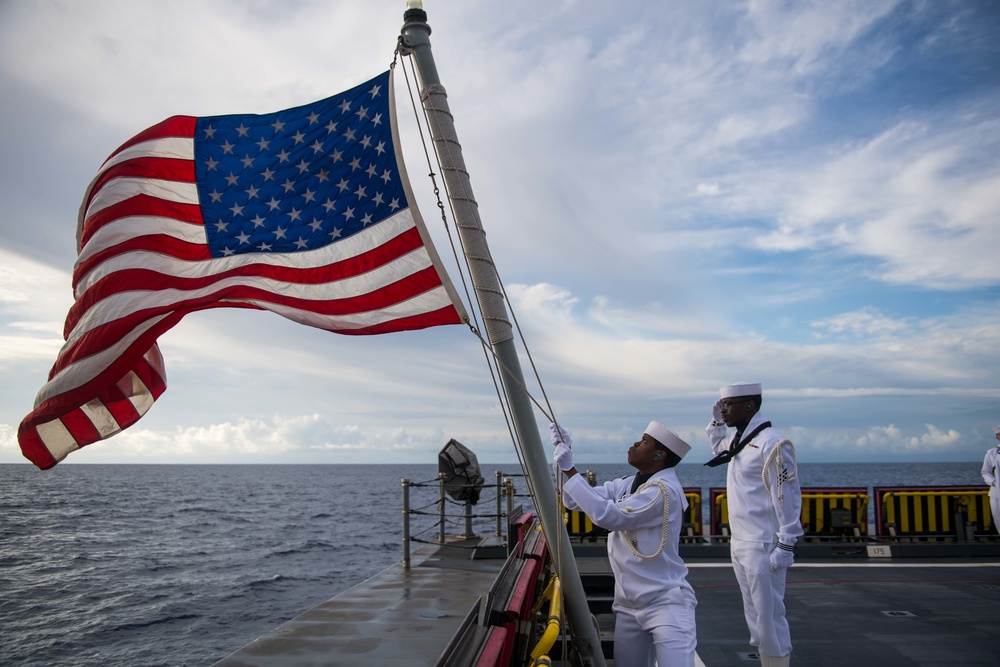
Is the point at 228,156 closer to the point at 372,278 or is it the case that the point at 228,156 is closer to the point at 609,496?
the point at 372,278

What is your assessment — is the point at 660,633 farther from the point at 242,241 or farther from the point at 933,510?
the point at 933,510

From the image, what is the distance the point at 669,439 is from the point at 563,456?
2.85ft

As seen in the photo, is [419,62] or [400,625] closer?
[419,62]

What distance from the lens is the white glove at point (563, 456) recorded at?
4254 millimetres

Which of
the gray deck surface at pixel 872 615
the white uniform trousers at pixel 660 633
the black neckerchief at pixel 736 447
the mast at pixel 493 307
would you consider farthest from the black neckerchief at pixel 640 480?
the gray deck surface at pixel 872 615

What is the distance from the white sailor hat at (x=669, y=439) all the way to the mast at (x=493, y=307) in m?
1.05

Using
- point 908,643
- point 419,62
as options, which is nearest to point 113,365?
point 419,62

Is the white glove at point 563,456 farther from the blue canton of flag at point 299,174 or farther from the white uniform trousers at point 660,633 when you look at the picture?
the blue canton of flag at point 299,174

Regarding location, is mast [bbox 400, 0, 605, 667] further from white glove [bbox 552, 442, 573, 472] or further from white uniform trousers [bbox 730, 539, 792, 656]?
white uniform trousers [bbox 730, 539, 792, 656]

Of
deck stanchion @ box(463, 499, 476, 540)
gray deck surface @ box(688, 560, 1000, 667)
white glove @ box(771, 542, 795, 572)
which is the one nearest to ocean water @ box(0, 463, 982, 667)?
deck stanchion @ box(463, 499, 476, 540)

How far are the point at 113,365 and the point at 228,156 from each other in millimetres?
1720

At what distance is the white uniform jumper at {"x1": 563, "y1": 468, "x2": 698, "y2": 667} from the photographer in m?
4.27

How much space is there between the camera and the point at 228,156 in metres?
5.20

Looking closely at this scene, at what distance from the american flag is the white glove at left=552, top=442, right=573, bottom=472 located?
1117 millimetres
